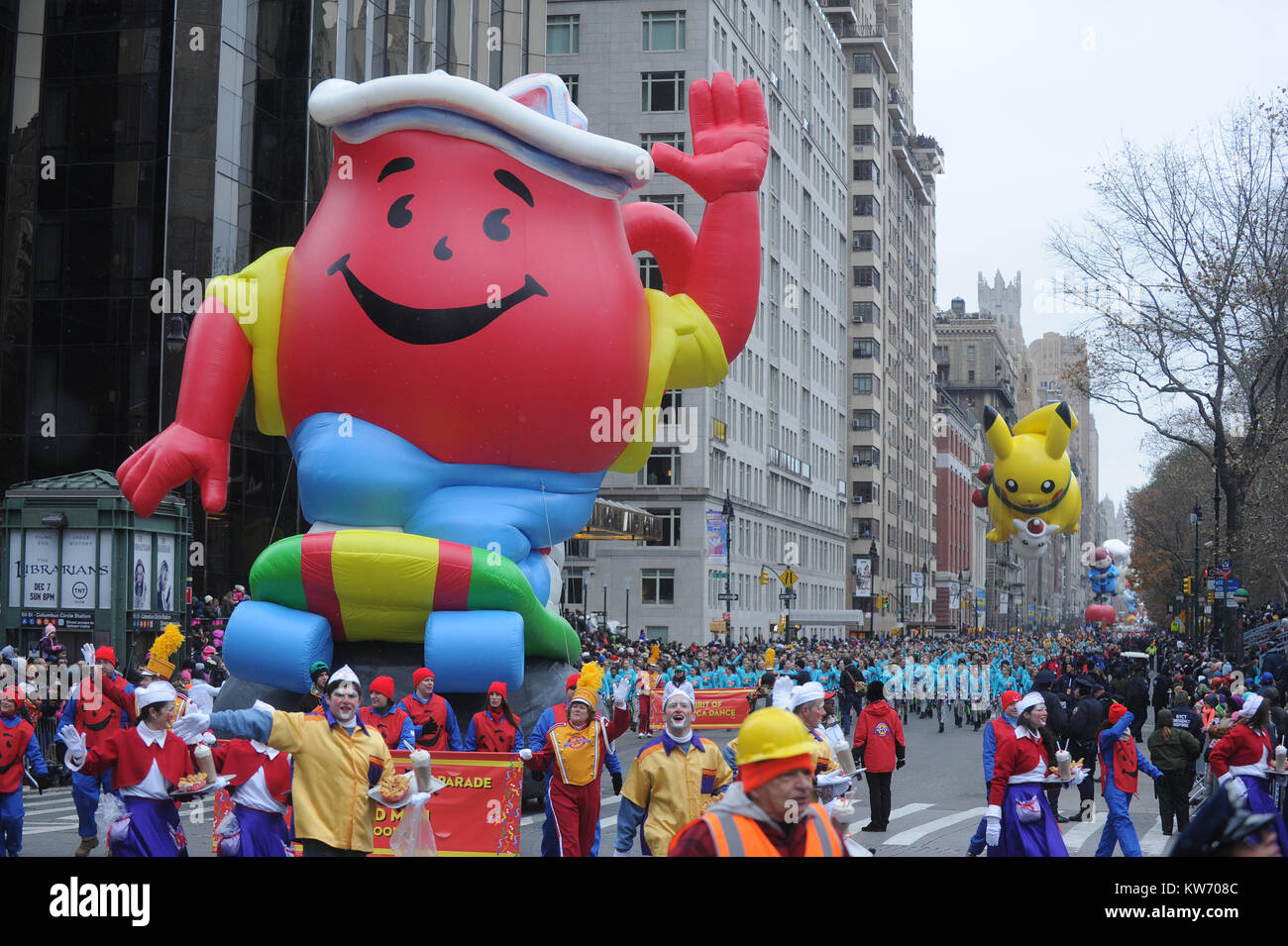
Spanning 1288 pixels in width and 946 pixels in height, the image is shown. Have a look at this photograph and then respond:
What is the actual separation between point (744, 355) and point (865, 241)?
3534 cm

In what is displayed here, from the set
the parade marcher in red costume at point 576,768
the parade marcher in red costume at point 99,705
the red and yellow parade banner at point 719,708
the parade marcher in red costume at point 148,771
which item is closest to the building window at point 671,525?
the red and yellow parade banner at point 719,708

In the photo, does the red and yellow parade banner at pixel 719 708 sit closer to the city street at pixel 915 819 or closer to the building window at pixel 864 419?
the city street at pixel 915 819

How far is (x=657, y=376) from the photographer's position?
16.3 metres

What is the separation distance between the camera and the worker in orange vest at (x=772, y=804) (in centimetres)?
528

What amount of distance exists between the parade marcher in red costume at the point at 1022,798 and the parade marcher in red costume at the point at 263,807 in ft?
16.1

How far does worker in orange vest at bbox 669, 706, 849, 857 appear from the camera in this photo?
528 centimetres

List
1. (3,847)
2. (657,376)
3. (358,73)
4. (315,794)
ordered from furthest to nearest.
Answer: (358,73)
(657,376)
(3,847)
(315,794)

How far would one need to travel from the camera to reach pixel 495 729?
13922mm

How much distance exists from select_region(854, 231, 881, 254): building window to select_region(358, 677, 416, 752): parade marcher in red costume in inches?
3334

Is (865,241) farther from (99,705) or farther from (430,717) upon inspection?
(99,705)
